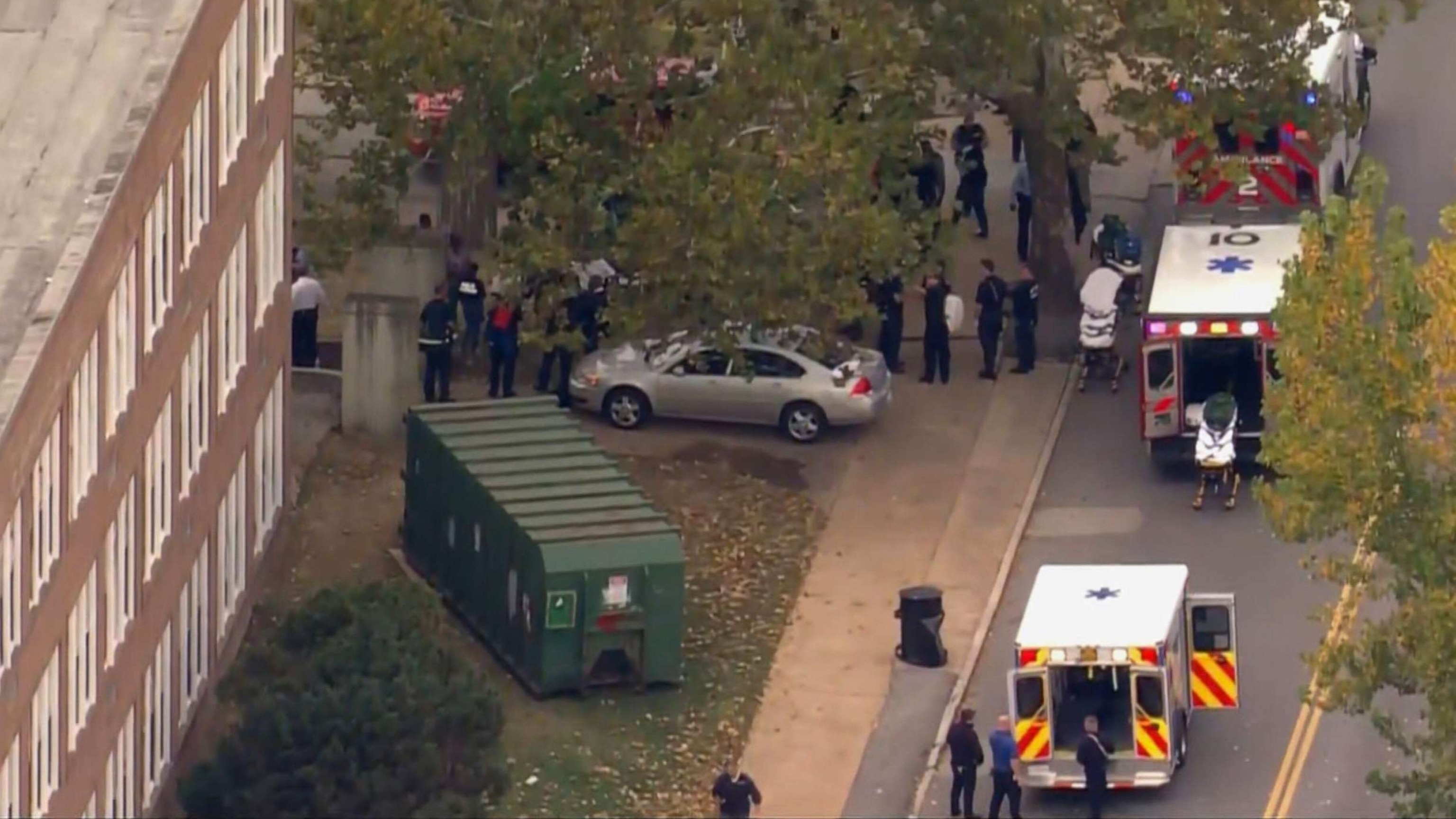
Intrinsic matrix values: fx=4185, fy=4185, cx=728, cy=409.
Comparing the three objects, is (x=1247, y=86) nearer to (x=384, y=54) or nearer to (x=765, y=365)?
(x=765, y=365)

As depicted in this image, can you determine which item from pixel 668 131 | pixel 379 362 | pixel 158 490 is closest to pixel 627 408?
pixel 379 362

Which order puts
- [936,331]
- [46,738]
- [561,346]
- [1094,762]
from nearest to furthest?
[46,738]
[1094,762]
[561,346]
[936,331]

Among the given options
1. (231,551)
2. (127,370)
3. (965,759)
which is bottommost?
(965,759)

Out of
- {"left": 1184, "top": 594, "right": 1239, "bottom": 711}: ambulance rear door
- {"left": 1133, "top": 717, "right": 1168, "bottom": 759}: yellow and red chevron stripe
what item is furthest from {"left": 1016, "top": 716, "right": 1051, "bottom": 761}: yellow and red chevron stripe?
{"left": 1184, "top": 594, "right": 1239, "bottom": 711}: ambulance rear door

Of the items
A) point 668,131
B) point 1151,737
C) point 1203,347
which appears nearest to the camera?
point 1151,737

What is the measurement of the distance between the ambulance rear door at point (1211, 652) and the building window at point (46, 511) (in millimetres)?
12335

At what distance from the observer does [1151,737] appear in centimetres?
4169

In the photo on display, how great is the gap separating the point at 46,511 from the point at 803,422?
1660cm

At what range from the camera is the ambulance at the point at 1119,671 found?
41.3 meters

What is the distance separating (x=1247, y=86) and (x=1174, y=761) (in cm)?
1281

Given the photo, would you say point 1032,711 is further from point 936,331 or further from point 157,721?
point 936,331

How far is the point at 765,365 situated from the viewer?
167ft

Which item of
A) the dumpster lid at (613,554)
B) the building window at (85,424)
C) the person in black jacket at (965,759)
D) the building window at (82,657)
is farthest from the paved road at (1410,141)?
the building window at (85,424)

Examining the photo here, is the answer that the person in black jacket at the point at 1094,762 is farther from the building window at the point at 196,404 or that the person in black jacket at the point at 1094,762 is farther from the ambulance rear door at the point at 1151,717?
the building window at the point at 196,404
